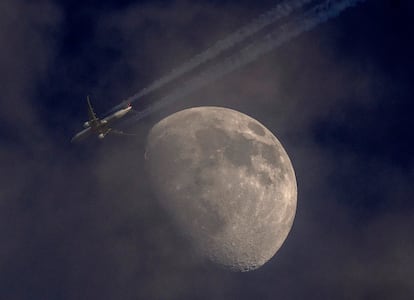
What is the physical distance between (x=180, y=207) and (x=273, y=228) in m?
16.4

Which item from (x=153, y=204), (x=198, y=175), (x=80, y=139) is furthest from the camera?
(x=80, y=139)

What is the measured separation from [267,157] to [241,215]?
11003mm

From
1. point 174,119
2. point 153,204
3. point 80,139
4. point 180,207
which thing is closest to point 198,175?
point 180,207

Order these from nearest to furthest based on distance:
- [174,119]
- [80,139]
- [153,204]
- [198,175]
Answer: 1. [198,175]
2. [153,204]
3. [174,119]
4. [80,139]

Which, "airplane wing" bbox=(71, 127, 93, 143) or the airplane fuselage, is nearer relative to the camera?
the airplane fuselage

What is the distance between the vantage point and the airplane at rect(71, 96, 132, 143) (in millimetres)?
67062

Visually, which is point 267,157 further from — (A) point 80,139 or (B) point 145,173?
(A) point 80,139

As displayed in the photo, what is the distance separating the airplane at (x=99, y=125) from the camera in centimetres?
6706

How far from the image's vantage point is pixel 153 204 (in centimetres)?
5694

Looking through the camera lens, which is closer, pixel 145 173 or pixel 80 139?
pixel 145 173

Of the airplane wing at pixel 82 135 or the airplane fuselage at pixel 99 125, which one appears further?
the airplane wing at pixel 82 135

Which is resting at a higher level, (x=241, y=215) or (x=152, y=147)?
(x=152, y=147)

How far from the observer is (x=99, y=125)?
6781 cm

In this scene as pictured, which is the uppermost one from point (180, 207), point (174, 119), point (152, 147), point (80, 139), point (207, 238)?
point (80, 139)
